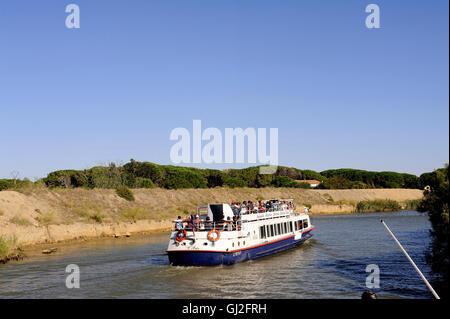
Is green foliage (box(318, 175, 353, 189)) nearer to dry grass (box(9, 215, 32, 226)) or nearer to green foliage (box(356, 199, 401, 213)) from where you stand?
green foliage (box(356, 199, 401, 213))

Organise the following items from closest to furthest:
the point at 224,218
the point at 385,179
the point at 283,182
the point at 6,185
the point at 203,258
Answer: the point at 203,258, the point at 224,218, the point at 6,185, the point at 283,182, the point at 385,179

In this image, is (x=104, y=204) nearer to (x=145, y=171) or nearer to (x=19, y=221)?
(x=19, y=221)

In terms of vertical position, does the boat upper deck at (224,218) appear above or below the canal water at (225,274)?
above

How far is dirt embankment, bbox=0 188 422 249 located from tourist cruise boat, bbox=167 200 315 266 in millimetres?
16376

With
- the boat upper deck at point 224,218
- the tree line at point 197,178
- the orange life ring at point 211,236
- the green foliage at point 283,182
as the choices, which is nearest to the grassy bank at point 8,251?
the boat upper deck at point 224,218

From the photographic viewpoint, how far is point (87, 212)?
53094 millimetres

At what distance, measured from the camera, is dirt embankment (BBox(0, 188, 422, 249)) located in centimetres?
4391

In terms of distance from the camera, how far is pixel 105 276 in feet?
87.2

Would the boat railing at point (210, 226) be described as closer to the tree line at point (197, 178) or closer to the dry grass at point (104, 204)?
the dry grass at point (104, 204)

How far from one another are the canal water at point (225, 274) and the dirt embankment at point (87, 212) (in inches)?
260

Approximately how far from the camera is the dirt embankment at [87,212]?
4391 centimetres

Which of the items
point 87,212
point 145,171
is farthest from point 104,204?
point 145,171

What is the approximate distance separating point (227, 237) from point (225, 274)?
3.24 m

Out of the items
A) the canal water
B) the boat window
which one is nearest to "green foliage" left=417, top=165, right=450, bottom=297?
the canal water
